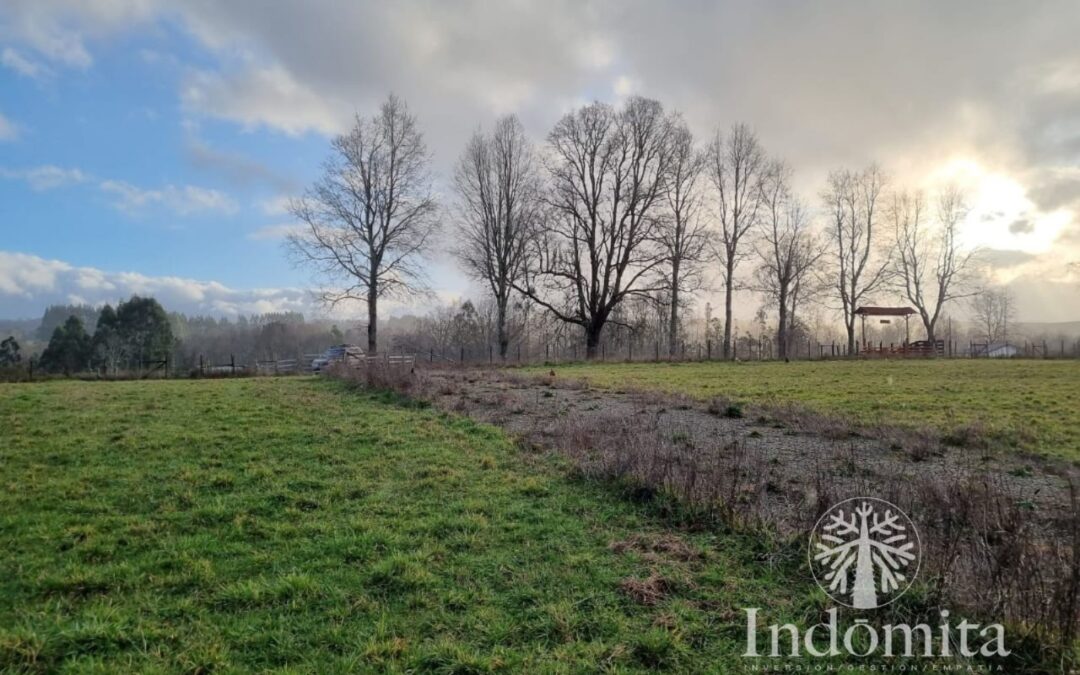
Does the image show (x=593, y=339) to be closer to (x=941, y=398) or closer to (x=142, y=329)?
(x=941, y=398)

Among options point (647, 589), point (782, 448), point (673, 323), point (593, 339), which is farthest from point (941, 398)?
point (673, 323)

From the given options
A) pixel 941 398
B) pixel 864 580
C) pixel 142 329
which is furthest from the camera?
pixel 142 329

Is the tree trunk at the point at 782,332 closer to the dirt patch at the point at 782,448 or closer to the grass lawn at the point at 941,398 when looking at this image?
the grass lawn at the point at 941,398

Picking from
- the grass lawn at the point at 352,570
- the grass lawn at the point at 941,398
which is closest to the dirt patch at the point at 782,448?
the grass lawn at the point at 352,570

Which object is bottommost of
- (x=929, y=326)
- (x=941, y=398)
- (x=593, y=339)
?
(x=941, y=398)

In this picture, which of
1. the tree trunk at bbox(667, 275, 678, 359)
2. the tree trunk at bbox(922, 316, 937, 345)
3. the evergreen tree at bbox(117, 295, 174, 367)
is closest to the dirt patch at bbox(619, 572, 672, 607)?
the tree trunk at bbox(667, 275, 678, 359)

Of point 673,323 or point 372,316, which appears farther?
point 673,323

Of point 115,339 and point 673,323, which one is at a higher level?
point 673,323

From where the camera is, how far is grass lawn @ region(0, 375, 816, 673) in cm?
317

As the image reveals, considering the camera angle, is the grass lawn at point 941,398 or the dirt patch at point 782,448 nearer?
the dirt patch at point 782,448

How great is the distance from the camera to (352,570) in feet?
13.9

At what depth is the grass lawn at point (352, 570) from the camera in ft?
10.4

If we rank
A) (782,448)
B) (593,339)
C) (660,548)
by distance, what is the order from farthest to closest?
(593,339), (782,448), (660,548)

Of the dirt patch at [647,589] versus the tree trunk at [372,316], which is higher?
the tree trunk at [372,316]
